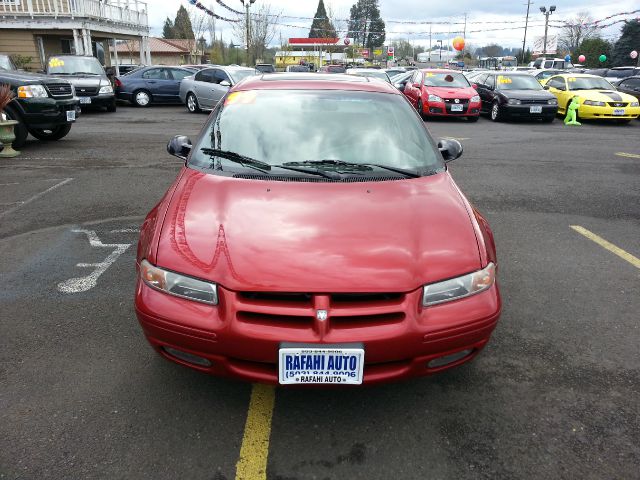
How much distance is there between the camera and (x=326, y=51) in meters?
77.4

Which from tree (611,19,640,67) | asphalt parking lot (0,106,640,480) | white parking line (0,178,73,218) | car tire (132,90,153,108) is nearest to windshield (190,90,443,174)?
asphalt parking lot (0,106,640,480)

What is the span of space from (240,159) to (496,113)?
14.0 metres

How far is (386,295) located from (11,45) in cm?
2564

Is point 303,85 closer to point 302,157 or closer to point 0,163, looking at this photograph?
point 302,157

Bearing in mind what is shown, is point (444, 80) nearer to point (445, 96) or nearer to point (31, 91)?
point (445, 96)

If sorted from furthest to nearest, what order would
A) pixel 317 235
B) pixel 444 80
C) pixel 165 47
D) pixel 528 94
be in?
pixel 165 47, pixel 444 80, pixel 528 94, pixel 317 235

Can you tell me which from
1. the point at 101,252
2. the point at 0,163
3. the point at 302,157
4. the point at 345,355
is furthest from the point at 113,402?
the point at 0,163

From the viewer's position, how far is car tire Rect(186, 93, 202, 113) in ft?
55.4

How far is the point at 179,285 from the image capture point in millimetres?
2414

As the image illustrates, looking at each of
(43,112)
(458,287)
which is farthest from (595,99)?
(458,287)

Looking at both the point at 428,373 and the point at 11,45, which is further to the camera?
the point at 11,45

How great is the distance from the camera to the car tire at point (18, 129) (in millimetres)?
9453

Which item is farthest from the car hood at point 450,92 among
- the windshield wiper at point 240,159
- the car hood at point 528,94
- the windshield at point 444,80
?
the windshield wiper at point 240,159

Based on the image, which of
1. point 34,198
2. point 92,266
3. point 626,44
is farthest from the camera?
point 626,44
